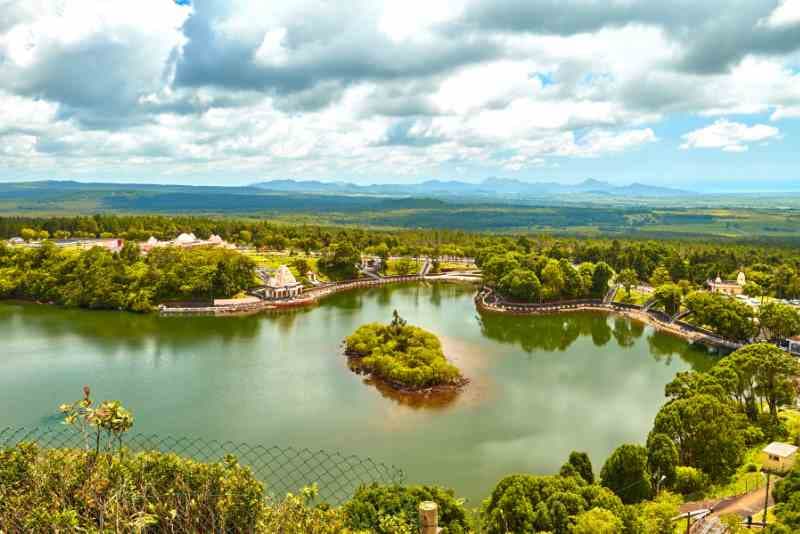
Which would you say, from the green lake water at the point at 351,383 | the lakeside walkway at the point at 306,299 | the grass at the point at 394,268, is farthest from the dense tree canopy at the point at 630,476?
the grass at the point at 394,268

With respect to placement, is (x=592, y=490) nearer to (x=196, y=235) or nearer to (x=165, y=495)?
(x=165, y=495)

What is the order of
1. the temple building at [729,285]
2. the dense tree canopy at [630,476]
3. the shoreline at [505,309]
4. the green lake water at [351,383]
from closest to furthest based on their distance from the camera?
the dense tree canopy at [630,476]
the green lake water at [351,383]
the shoreline at [505,309]
the temple building at [729,285]

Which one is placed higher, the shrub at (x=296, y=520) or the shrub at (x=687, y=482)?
the shrub at (x=296, y=520)

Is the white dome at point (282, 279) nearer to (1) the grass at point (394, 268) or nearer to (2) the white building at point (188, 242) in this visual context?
(1) the grass at point (394, 268)

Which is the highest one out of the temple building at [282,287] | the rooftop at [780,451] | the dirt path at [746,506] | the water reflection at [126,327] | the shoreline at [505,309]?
the temple building at [282,287]

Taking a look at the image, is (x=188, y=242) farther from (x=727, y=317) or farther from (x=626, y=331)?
(x=727, y=317)

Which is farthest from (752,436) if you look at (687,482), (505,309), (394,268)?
(394,268)

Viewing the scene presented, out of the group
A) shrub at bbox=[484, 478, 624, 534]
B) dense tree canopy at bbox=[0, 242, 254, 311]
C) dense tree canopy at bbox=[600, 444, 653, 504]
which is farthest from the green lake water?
shrub at bbox=[484, 478, 624, 534]

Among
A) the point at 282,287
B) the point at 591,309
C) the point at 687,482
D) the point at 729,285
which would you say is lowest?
the point at 687,482
